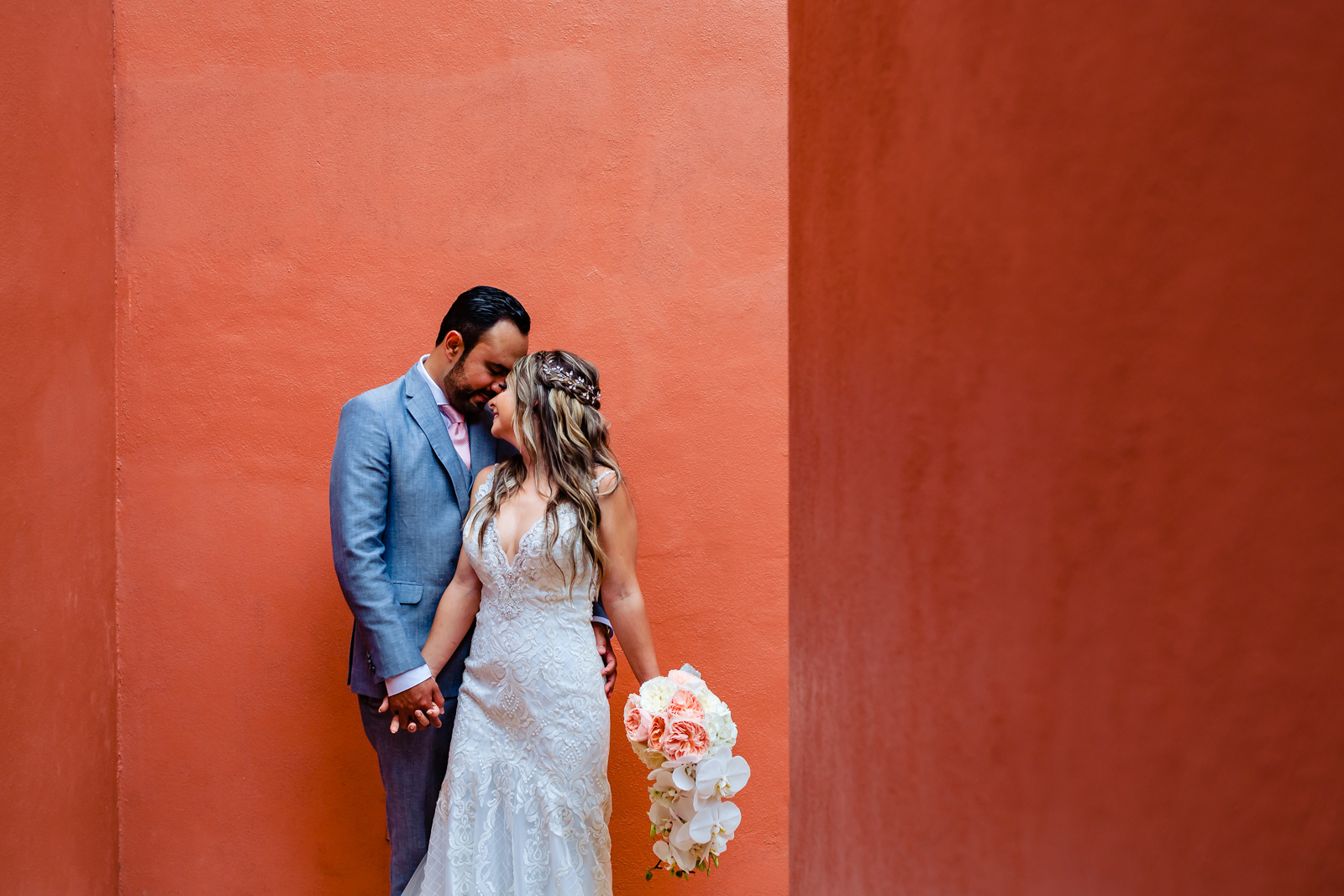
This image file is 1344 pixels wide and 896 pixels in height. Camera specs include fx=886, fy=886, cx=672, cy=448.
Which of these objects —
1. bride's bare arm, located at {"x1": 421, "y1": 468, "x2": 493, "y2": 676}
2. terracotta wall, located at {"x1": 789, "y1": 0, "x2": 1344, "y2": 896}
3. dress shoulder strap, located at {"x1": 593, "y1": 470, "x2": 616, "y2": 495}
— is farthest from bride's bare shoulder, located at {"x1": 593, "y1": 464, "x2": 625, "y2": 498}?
terracotta wall, located at {"x1": 789, "y1": 0, "x2": 1344, "y2": 896}

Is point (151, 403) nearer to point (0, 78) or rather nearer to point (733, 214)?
point (0, 78)

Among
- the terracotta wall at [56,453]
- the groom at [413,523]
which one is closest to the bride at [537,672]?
the groom at [413,523]

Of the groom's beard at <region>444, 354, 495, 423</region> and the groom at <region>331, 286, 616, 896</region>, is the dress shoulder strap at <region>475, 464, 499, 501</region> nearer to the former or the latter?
the groom at <region>331, 286, 616, 896</region>

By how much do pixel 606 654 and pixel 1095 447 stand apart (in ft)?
7.60

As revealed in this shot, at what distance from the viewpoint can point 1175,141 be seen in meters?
0.53

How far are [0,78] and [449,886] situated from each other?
2507 mm

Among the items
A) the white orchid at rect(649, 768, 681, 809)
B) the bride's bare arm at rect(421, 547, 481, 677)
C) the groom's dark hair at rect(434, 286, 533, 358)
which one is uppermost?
the groom's dark hair at rect(434, 286, 533, 358)

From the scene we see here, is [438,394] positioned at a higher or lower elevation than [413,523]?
higher

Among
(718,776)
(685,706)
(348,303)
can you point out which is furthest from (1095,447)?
(348,303)

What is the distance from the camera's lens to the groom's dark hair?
106 inches

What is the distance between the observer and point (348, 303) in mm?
3018

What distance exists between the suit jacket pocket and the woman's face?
52cm

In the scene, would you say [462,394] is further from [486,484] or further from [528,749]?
[528,749]

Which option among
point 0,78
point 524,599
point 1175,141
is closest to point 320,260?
point 0,78
